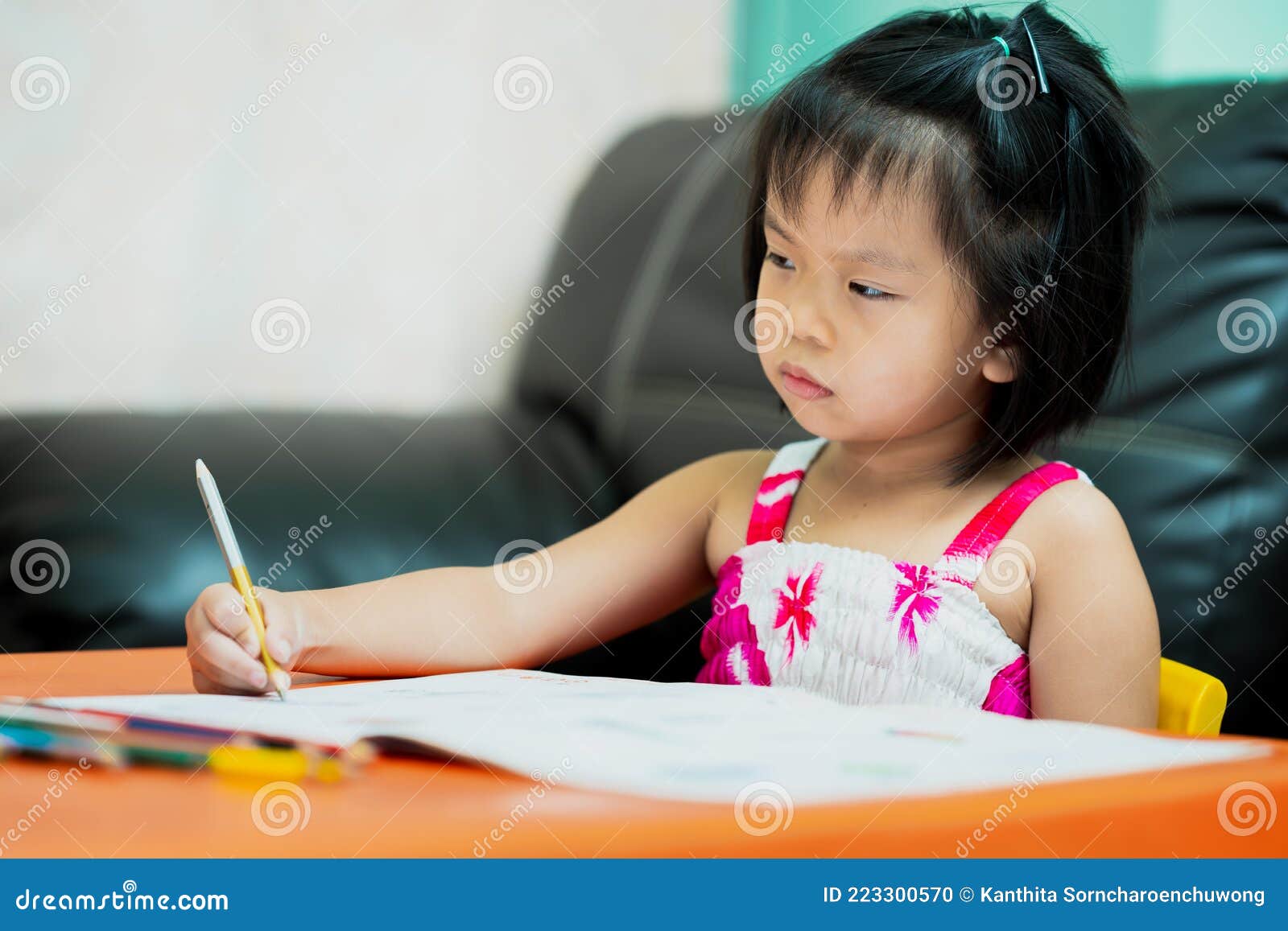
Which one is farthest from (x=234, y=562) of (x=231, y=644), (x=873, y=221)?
(x=873, y=221)

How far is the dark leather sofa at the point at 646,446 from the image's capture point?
1.04m

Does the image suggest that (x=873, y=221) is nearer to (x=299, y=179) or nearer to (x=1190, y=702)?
(x=1190, y=702)

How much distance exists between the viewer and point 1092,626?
0.85 meters

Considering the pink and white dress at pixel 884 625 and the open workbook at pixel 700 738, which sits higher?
the pink and white dress at pixel 884 625

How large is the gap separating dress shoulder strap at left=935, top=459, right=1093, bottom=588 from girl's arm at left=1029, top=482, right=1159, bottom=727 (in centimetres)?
3

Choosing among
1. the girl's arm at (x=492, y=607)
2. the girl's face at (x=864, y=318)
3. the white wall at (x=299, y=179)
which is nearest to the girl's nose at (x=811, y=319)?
the girl's face at (x=864, y=318)

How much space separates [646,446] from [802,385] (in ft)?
1.71

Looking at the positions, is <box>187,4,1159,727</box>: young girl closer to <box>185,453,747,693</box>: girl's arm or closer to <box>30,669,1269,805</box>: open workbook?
<box>185,453,747,693</box>: girl's arm

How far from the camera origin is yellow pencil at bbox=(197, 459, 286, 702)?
0.77m

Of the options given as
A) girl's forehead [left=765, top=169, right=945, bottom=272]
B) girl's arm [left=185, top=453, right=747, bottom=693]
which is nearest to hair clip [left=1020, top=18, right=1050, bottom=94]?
girl's forehead [left=765, top=169, right=945, bottom=272]

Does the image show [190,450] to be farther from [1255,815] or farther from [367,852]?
[1255,815]

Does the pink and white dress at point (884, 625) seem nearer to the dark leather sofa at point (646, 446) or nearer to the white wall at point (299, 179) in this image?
the dark leather sofa at point (646, 446)

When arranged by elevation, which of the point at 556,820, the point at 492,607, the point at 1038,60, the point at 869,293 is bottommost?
the point at 556,820
